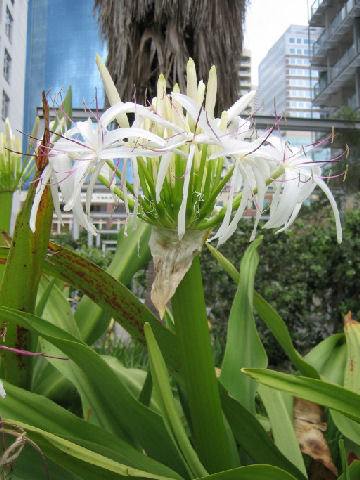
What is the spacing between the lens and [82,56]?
2253 centimetres

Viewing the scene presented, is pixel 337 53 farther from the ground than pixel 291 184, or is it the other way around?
pixel 337 53

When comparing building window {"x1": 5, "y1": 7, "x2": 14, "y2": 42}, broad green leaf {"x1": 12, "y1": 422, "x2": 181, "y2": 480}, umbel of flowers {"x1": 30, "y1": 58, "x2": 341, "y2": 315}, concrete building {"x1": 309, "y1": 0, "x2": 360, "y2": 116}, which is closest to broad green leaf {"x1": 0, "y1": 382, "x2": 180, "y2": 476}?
broad green leaf {"x1": 12, "y1": 422, "x2": 181, "y2": 480}

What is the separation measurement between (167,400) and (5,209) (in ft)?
2.66

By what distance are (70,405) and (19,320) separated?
1.50 ft

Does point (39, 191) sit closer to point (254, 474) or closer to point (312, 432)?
point (254, 474)

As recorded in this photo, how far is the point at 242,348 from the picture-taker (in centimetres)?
88

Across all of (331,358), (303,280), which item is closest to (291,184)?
(331,358)

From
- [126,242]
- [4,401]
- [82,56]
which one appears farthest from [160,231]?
[82,56]

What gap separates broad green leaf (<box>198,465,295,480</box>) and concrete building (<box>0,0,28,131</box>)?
2262cm

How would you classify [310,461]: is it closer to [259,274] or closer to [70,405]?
[70,405]

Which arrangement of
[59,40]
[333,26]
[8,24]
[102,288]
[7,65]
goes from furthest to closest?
[333,26]
[8,24]
[7,65]
[59,40]
[102,288]

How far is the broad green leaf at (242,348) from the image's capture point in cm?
85

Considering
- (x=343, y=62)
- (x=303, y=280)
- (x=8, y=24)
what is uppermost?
(x=8, y=24)

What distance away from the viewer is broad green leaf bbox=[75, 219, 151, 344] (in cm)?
108
